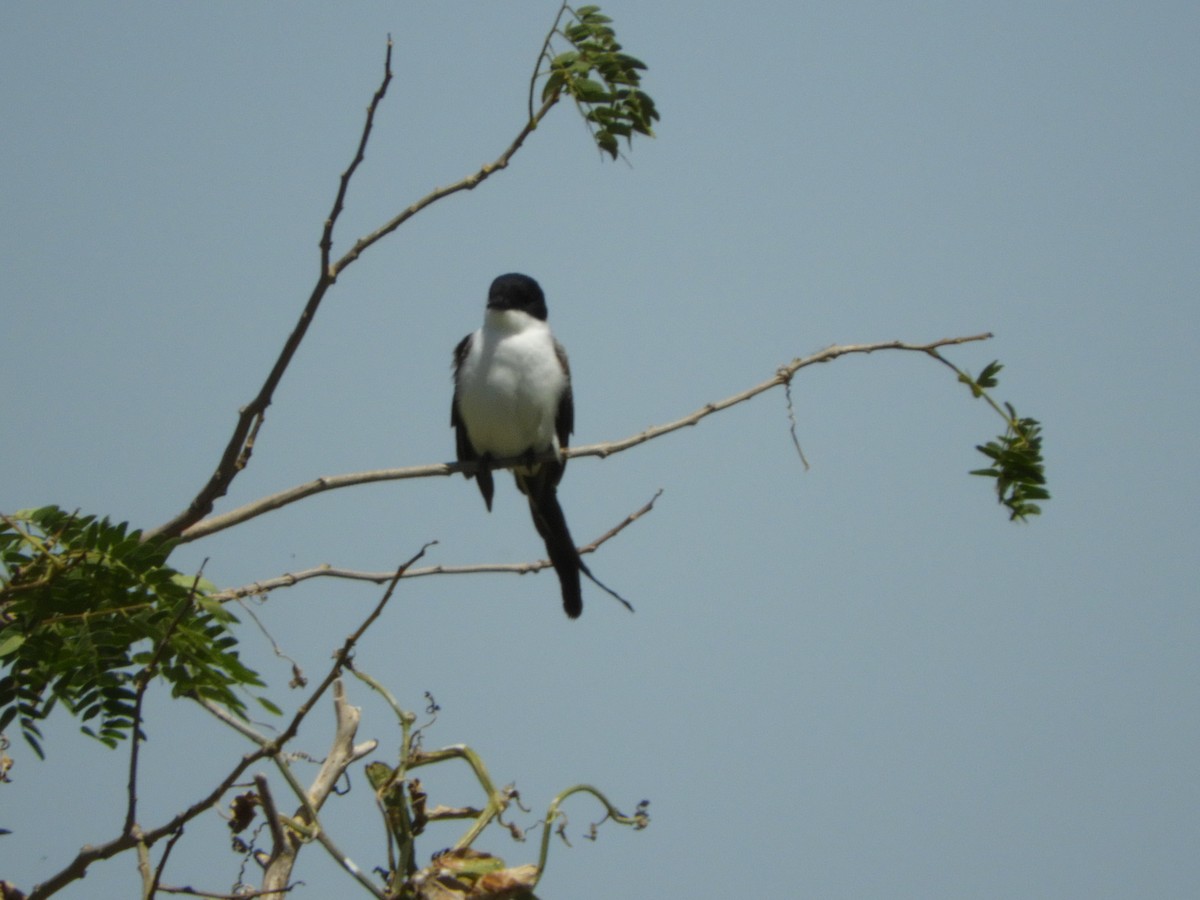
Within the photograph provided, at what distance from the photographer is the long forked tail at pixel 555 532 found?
19.3 ft

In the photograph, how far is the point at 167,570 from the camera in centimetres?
302

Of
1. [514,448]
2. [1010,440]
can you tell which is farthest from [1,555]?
[514,448]

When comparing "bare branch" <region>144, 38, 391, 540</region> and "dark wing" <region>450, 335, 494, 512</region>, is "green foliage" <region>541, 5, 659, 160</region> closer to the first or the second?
"bare branch" <region>144, 38, 391, 540</region>

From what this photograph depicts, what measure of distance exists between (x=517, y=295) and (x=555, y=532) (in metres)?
1.13

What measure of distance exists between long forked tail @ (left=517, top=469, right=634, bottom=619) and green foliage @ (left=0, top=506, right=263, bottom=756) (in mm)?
2837

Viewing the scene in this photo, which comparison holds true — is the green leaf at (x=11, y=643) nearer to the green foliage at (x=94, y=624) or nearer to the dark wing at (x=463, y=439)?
the green foliage at (x=94, y=624)

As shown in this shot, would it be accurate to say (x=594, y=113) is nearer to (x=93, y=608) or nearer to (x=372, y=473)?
(x=372, y=473)

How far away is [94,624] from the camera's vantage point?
2.97 m

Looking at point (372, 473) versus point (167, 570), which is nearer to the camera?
point (167, 570)

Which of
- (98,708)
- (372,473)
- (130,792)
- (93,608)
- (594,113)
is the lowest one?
(130,792)

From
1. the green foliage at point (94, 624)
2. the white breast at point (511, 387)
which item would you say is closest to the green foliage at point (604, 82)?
the green foliage at point (94, 624)

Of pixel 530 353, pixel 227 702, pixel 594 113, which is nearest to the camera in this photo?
pixel 227 702

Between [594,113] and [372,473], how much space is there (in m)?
1.13

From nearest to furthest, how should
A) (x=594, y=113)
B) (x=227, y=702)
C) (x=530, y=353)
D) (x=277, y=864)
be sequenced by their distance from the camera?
(x=277, y=864), (x=227, y=702), (x=594, y=113), (x=530, y=353)
